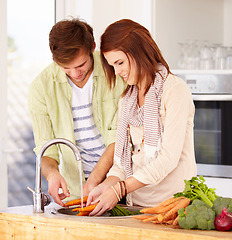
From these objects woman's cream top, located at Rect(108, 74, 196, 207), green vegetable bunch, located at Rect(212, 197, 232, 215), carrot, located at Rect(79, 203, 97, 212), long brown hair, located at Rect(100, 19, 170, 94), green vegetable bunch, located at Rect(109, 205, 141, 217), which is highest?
long brown hair, located at Rect(100, 19, 170, 94)

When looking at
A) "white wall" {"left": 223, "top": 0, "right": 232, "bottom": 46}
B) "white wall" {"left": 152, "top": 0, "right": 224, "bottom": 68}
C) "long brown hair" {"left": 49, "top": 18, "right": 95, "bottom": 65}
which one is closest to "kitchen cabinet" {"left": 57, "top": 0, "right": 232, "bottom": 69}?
"white wall" {"left": 152, "top": 0, "right": 224, "bottom": 68}

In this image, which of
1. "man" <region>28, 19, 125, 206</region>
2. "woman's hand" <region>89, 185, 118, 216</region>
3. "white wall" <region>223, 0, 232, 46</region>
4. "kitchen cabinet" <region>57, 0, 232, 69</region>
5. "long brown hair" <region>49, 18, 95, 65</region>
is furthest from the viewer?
"white wall" <region>223, 0, 232, 46</region>

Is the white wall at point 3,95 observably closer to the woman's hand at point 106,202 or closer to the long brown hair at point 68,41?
the long brown hair at point 68,41

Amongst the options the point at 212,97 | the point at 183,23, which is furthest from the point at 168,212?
the point at 183,23

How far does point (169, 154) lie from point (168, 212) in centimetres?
30

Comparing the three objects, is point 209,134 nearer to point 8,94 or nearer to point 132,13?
point 132,13

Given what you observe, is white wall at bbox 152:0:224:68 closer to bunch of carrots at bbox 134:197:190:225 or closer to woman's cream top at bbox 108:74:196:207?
woman's cream top at bbox 108:74:196:207

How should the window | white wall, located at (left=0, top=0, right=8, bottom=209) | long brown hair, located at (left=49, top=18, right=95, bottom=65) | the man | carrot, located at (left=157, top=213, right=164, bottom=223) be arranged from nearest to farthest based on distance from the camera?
carrot, located at (left=157, top=213, right=164, bottom=223)
long brown hair, located at (left=49, top=18, right=95, bottom=65)
the man
white wall, located at (left=0, top=0, right=8, bottom=209)
the window

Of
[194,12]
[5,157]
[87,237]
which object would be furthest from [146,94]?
[194,12]

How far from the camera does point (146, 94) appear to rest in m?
2.03

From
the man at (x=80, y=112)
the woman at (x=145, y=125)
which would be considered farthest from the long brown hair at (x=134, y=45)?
the man at (x=80, y=112)

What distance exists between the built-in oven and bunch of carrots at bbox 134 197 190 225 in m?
1.47

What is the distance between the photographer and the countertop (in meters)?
1.54

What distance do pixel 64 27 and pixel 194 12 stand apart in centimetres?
177
